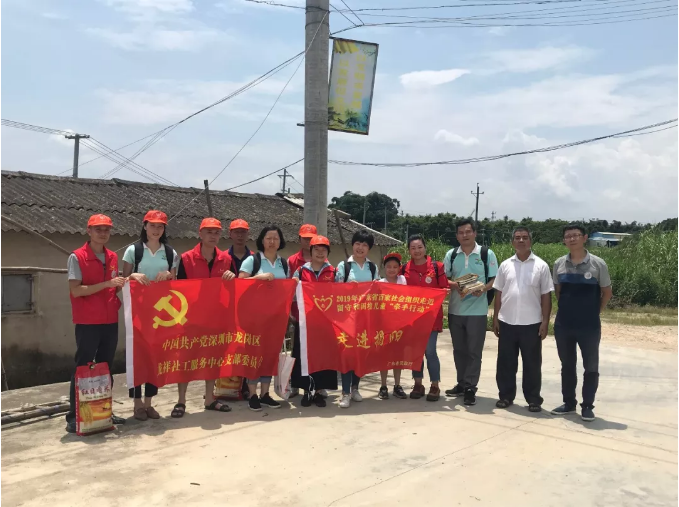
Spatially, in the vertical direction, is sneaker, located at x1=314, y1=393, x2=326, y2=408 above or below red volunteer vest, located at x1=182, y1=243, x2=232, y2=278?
below

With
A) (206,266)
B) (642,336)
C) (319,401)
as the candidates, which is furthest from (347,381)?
(642,336)

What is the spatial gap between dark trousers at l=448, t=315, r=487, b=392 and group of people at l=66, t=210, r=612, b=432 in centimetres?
1

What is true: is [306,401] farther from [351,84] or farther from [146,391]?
[351,84]

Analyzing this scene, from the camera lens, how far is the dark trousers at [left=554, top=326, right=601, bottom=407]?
520cm

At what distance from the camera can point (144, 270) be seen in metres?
4.93

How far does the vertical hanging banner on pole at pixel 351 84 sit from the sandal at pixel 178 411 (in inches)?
160

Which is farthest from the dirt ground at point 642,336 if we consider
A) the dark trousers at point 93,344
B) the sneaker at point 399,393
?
the dark trousers at point 93,344

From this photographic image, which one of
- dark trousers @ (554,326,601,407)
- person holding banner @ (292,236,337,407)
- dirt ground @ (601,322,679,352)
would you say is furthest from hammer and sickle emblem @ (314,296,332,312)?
dirt ground @ (601,322,679,352)

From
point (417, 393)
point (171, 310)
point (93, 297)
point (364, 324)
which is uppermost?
point (93, 297)

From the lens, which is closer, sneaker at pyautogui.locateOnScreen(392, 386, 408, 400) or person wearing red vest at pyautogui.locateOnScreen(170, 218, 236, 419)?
person wearing red vest at pyautogui.locateOnScreen(170, 218, 236, 419)

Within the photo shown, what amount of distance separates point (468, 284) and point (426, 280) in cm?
46

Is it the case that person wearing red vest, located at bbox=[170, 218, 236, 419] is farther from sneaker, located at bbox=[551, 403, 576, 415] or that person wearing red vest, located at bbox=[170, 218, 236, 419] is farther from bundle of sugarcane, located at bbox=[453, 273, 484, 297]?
sneaker, located at bbox=[551, 403, 576, 415]

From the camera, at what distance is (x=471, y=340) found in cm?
570

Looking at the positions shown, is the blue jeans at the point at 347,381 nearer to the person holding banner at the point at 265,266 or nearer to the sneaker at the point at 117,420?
the person holding banner at the point at 265,266
